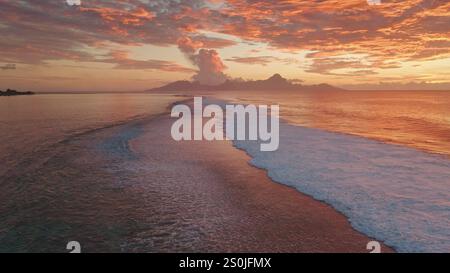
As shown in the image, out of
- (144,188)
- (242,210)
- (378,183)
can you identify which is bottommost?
(242,210)

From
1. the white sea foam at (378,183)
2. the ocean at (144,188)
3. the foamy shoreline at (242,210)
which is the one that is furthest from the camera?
the white sea foam at (378,183)

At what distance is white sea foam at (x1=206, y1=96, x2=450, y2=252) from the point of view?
9320mm

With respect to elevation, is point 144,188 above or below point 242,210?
above

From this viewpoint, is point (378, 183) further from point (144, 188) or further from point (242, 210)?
point (144, 188)

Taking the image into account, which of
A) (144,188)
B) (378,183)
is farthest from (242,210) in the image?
(378,183)

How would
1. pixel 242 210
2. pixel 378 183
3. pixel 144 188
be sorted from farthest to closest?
pixel 378 183 → pixel 144 188 → pixel 242 210

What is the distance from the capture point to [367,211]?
10.7 metres

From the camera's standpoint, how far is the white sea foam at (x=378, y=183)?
9.32 m

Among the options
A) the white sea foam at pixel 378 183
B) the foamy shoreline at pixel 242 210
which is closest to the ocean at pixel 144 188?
the white sea foam at pixel 378 183

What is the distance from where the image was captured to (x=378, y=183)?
13.4 m

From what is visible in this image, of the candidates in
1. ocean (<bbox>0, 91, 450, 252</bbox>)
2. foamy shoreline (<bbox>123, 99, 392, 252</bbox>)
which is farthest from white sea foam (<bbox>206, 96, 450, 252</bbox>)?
foamy shoreline (<bbox>123, 99, 392, 252</bbox>)

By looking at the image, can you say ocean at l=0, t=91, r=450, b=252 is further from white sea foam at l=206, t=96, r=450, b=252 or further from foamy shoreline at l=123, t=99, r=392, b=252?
foamy shoreline at l=123, t=99, r=392, b=252

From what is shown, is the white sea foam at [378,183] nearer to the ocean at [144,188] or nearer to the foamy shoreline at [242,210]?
the ocean at [144,188]
